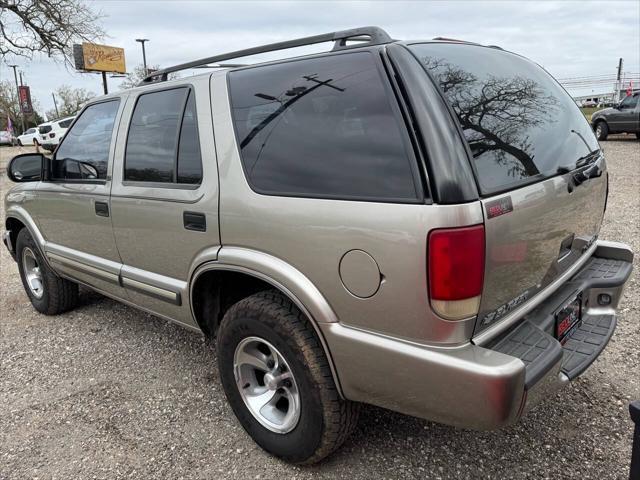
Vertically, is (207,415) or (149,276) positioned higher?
(149,276)

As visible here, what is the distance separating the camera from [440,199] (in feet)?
5.67

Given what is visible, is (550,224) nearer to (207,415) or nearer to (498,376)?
(498,376)

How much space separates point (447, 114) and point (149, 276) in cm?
202

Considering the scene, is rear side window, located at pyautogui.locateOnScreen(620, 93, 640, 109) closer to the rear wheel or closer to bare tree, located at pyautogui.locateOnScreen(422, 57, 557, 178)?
the rear wheel

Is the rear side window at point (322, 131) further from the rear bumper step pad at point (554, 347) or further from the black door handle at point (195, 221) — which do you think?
the rear bumper step pad at point (554, 347)

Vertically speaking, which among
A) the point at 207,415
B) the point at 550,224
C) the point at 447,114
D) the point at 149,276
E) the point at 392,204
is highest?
the point at 447,114

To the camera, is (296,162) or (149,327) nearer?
(296,162)

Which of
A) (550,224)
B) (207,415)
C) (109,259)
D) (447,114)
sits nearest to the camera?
(447,114)

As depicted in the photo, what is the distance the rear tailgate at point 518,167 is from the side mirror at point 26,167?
3181mm

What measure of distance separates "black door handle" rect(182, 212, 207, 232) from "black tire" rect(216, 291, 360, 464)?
0.45 meters

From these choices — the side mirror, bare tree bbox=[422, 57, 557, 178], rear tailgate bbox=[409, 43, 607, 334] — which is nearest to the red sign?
the side mirror

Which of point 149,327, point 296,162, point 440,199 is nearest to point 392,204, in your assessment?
point 440,199

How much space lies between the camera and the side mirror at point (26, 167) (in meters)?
3.84

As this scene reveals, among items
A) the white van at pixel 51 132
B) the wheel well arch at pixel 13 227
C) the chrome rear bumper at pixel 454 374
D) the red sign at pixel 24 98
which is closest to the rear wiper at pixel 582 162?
the chrome rear bumper at pixel 454 374
